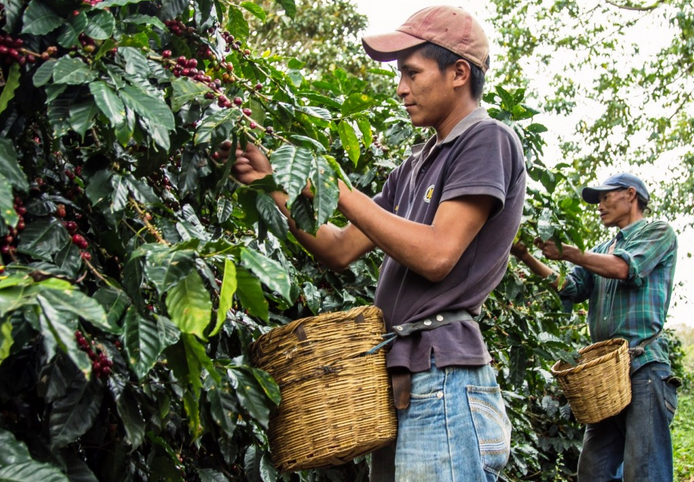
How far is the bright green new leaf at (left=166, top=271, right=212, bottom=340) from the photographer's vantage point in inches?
58.9

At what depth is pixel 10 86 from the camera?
1688mm

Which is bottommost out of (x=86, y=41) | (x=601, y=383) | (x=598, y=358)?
(x=601, y=383)

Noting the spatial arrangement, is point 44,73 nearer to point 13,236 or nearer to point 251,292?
point 13,236

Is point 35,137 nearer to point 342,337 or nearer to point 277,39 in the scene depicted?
point 342,337

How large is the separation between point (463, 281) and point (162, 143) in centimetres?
89

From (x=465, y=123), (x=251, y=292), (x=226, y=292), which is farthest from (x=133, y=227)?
(x=465, y=123)

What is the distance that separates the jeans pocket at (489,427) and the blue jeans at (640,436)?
92.3 inches

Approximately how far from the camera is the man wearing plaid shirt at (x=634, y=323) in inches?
166

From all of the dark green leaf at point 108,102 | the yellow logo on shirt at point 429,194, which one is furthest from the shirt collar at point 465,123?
the dark green leaf at point 108,102

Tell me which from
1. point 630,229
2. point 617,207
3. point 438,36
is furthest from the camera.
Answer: point 617,207

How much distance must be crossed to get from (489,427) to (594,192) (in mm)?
3207

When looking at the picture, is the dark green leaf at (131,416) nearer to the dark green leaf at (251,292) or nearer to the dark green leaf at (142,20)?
the dark green leaf at (251,292)

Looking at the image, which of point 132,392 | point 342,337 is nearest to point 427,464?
point 342,337

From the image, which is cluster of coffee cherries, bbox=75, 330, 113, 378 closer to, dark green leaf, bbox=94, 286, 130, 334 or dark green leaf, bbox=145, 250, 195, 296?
dark green leaf, bbox=94, 286, 130, 334
